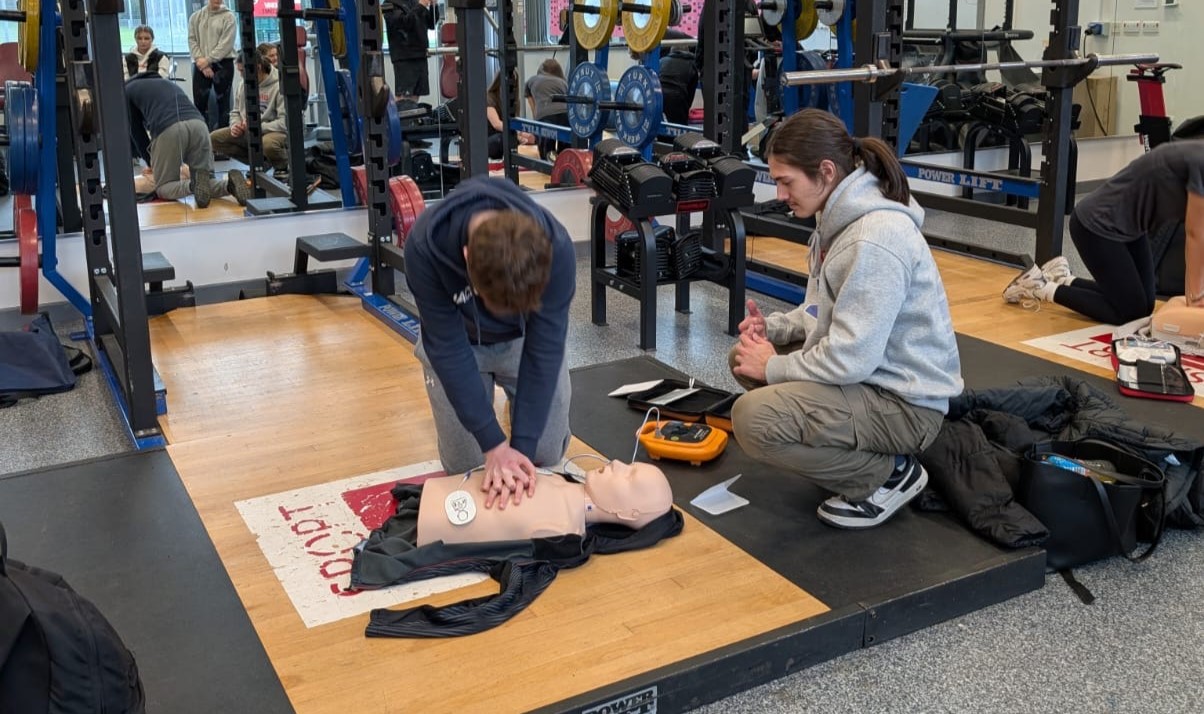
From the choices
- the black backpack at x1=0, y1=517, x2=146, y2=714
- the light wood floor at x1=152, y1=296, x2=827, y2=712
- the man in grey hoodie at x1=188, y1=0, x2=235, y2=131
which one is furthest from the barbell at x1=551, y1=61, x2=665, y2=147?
the black backpack at x1=0, y1=517, x2=146, y2=714

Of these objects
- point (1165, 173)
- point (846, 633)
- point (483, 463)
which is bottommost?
point (846, 633)

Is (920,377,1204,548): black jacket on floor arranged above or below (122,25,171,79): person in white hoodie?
below

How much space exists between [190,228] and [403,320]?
160 centimetres

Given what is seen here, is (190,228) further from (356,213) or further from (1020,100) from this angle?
(1020,100)

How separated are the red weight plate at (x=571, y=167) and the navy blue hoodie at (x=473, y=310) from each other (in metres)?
3.87

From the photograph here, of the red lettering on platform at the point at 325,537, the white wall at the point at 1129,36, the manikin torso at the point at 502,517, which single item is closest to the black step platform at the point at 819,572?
the manikin torso at the point at 502,517

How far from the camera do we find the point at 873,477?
2.77m

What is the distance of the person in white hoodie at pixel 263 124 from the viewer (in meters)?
5.84

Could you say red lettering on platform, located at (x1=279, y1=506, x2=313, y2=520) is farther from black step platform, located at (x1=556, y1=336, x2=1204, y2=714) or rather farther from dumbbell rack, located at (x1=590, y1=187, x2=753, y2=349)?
dumbbell rack, located at (x1=590, y1=187, x2=753, y2=349)

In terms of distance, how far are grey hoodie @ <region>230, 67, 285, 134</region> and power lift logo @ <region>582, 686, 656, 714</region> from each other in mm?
4543

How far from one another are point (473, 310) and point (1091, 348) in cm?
279

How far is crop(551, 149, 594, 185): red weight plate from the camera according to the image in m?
6.47

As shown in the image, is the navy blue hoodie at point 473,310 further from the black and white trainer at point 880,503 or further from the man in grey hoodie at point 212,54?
the man in grey hoodie at point 212,54

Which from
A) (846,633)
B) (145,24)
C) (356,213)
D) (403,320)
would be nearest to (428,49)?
(356,213)
